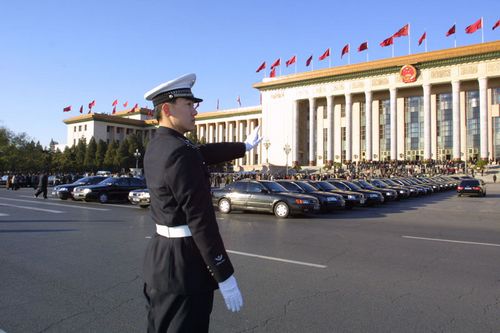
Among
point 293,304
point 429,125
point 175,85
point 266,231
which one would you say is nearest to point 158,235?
point 175,85

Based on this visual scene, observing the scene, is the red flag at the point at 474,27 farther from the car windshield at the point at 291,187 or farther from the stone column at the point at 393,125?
the car windshield at the point at 291,187

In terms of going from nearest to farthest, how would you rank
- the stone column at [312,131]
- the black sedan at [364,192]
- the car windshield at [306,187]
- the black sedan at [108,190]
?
the car windshield at [306,187], the black sedan at [364,192], the black sedan at [108,190], the stone column at [312,131]

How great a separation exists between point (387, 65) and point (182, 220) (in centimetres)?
7198

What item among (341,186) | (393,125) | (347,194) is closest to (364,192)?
(341,186)

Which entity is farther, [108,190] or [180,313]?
[108,190]

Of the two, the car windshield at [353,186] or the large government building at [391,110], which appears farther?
the large government building at [391,110]

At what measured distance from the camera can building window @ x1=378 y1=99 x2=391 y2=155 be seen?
3029 inches

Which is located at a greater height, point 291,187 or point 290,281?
point 291,187

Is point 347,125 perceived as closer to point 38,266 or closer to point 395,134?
point 395,134

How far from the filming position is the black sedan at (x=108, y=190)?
22.0 meters

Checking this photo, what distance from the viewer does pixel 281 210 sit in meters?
15.9

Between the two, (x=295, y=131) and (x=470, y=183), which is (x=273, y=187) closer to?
(x=470, y=183)

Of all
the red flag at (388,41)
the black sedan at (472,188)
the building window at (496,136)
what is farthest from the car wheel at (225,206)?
the building window at (496,136)

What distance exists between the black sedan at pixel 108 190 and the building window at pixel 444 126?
61188 millimetres
